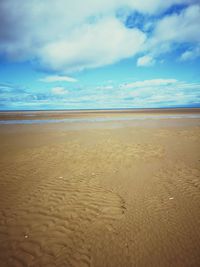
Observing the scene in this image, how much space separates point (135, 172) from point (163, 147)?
17.1 ft

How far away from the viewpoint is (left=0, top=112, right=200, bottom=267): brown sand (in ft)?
11.4

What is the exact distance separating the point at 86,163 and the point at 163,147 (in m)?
6.02

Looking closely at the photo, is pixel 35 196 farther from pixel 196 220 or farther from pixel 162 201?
pixel 196 220

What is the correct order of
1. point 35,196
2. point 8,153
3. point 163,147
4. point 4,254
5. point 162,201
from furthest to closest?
point 163,147 < point 8,153 < point 35,196 < point 162,201 < point 4,254

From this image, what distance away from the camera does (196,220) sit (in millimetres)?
4391

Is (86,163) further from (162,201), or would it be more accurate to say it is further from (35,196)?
(162,201)

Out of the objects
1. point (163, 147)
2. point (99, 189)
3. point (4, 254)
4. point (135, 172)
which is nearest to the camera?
→ point (4, 254)

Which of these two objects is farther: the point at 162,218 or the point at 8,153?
the point at 8,153

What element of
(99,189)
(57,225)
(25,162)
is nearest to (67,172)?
(99,189)

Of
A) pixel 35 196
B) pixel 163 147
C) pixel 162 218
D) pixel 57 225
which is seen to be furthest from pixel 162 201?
pixel 163 147

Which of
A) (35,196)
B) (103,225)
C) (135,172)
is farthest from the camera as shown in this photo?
(135,172)

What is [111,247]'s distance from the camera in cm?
364

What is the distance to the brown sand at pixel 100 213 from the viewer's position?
11.4 ft

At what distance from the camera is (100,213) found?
4852 millimetres
